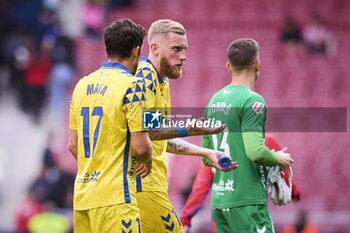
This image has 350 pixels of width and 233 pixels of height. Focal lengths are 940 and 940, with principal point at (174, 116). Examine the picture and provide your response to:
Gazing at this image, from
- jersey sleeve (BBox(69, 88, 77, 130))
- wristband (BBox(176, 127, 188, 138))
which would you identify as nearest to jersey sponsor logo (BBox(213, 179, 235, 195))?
wristband (BBox(176, 127, 188, 138))

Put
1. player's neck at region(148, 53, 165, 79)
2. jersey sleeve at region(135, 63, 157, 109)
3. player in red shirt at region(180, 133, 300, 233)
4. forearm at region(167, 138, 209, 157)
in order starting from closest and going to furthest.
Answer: jersey sleeve at region(135, 63, 157, 109) → forearm at region(167, 138, 209, 157) → player's neck at region(148, 53, 165, 79) → player in red shirt at region(180, 133, 300, 233)

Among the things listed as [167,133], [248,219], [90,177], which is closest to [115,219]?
[90,177]

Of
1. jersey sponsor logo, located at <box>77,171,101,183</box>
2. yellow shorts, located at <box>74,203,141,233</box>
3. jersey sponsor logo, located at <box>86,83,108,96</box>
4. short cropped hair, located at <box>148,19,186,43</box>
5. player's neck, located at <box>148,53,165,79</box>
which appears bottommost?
yellow shorts, located at <box>74,203,141,233</box>

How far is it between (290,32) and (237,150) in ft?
47.6

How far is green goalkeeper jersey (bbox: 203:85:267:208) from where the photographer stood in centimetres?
777

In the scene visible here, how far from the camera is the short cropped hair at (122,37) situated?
6520mm

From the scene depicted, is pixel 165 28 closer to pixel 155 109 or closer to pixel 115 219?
pixel 155 109

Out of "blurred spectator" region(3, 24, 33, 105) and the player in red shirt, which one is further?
"blurred spectator" region(3, 24, 33, 105)

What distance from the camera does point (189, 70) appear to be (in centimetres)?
2233

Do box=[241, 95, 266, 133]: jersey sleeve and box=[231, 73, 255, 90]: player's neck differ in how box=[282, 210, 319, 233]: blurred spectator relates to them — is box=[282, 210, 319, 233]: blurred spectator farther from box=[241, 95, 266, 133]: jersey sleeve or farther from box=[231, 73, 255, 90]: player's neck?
box=[241, 95, 266, 133]: jersey sleeve

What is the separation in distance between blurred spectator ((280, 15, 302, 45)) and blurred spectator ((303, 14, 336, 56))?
0.68ft

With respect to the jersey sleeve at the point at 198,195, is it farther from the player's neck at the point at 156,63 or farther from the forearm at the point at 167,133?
the forearm at the point at 167,133

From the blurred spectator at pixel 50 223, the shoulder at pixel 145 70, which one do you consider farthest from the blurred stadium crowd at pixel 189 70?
the shoulder at pixel 145 70

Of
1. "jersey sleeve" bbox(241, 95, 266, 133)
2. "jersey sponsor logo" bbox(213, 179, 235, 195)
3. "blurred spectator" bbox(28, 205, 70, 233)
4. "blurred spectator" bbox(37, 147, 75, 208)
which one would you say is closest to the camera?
"jersey sleeve" bbox(241, 95, 266, 133)
